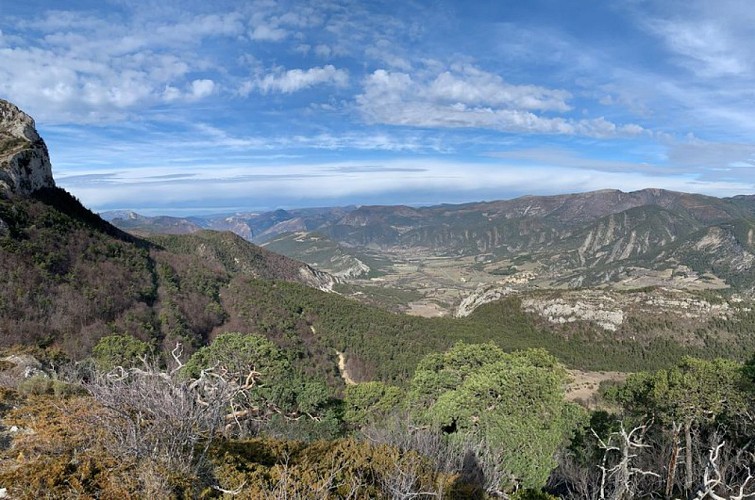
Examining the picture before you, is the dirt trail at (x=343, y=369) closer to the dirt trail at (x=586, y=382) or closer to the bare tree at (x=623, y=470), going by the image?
the dirt trail at (x=586, y=382)

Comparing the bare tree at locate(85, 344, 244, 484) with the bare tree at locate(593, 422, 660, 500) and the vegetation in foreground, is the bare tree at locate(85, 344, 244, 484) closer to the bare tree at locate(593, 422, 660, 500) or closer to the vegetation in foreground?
the vegetation in foreground

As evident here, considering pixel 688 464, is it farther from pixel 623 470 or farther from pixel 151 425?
pixel 151 425

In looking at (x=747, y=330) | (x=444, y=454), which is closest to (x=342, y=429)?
(x=444, y=454)

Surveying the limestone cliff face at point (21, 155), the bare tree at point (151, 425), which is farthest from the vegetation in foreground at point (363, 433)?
the limestone cliff face at point (21, 155)

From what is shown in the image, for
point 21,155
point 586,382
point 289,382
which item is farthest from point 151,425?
point 586,382

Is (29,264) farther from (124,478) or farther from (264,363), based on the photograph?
(124,478)

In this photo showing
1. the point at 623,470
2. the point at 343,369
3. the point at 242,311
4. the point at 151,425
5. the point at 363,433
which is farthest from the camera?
the point at 242,311

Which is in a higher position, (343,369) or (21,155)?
(21,155)
